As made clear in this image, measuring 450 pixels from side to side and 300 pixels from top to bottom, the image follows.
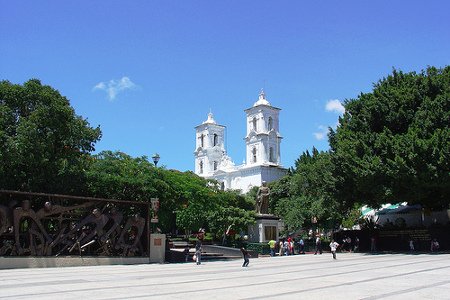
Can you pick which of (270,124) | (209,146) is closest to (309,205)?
(270,124)

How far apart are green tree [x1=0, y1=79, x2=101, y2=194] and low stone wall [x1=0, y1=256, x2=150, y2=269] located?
3.63 m

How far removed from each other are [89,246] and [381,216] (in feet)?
105

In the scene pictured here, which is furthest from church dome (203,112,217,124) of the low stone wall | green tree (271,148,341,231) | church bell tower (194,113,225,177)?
the low stone wall

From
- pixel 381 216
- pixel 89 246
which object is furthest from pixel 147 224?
pixel 381 216

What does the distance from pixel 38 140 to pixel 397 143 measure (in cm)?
2063

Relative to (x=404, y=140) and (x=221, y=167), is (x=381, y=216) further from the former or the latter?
(x=221, y=167)

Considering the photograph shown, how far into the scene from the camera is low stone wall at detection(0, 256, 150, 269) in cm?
2142

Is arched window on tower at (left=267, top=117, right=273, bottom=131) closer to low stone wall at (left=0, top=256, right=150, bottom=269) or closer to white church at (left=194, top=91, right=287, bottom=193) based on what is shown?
white church at (left=194, top=91, right=287, bottom=193)

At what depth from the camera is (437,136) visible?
2939 centimetres

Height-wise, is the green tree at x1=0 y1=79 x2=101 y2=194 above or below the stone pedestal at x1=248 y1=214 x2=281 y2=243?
above

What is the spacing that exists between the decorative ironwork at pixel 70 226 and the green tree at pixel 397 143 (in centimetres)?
1430

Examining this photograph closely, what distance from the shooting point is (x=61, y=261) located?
23078 mm

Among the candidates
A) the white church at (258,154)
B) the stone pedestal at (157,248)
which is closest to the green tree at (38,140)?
the stone pedestal at (157,248)

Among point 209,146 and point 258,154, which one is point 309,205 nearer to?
point 258,154
